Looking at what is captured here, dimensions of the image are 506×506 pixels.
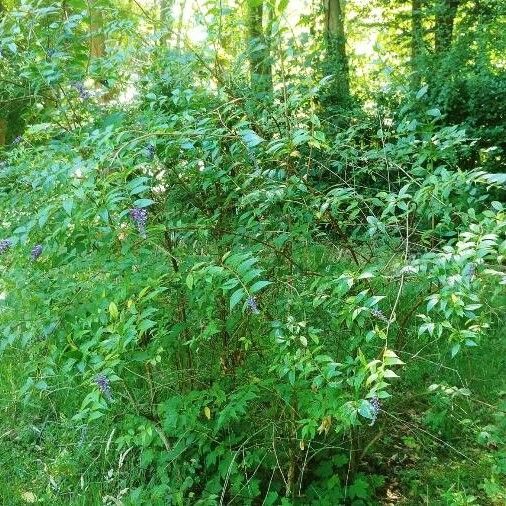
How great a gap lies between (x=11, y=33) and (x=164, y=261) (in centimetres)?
117

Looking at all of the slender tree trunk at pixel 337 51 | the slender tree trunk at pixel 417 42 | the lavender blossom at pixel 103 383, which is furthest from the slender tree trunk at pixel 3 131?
the lavender blossom at pixel 103 383

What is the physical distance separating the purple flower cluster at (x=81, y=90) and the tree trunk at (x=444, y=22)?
29.4ft

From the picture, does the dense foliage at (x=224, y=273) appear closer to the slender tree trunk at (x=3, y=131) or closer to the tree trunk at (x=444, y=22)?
the slender tree trunk at (x=3, y=131)

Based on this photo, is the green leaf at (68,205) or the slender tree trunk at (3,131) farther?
the slender tree trunk at (3,131)

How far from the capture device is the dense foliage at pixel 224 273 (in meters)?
1.83

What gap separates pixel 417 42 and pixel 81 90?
901cm

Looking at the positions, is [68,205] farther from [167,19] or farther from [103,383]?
[167,19]

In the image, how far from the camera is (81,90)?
8.27 ft

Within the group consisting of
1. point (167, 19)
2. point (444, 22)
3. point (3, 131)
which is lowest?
point (3, 131)

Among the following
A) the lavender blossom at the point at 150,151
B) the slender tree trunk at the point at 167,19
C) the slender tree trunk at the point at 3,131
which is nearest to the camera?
the lavender blossom at the point at 150,151

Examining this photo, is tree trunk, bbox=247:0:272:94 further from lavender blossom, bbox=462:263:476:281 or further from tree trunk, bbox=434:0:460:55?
tree trunk, bbox=434:0:460:55

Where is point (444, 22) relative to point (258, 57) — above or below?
above

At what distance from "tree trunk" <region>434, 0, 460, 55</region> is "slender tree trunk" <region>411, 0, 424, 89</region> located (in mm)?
318

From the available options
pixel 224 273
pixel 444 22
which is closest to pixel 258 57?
pixel 224 273
